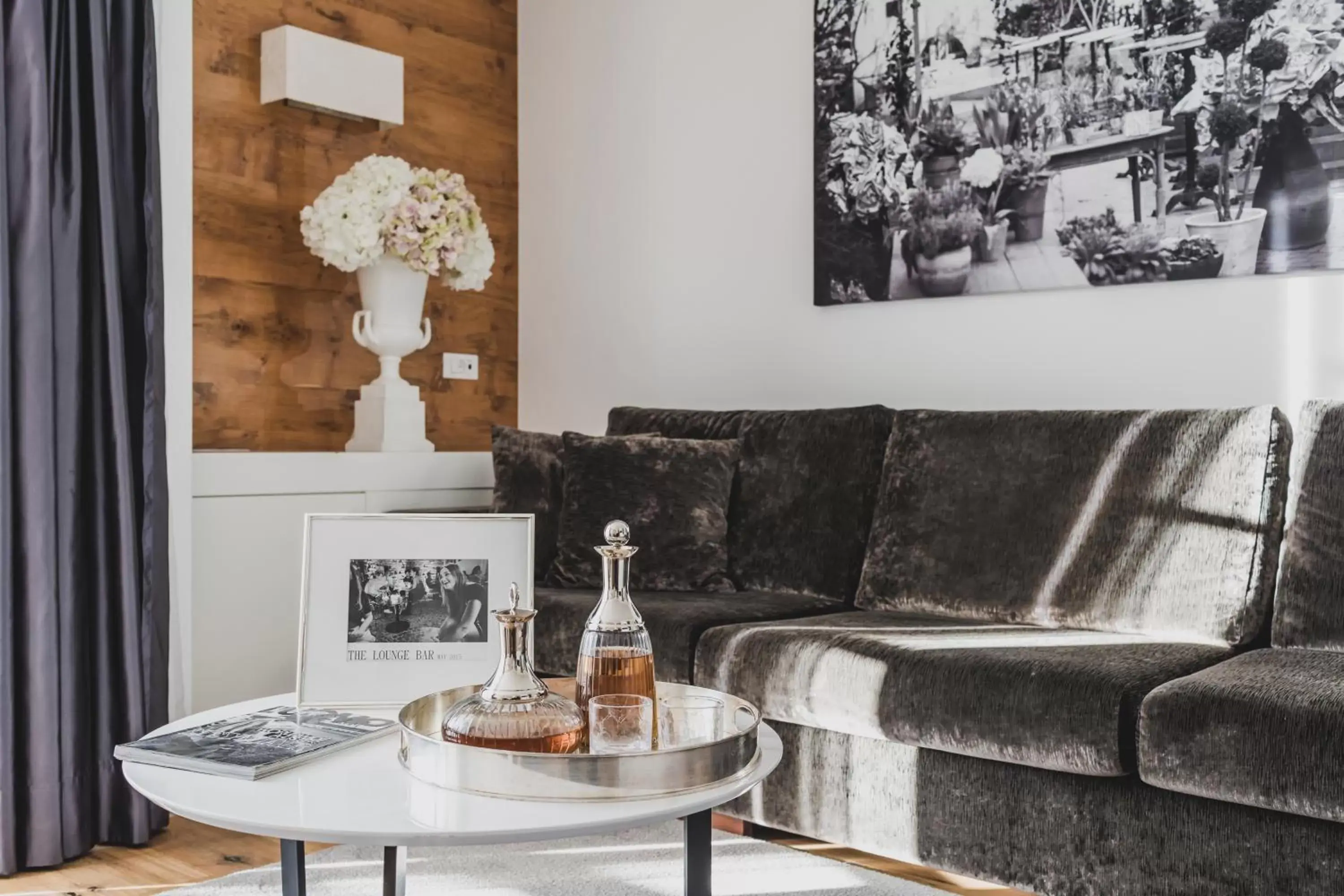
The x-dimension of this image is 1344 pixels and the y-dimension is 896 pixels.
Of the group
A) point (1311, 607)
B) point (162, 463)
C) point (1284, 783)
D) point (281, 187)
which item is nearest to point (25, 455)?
point (162, 463)

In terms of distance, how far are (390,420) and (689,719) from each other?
205cm

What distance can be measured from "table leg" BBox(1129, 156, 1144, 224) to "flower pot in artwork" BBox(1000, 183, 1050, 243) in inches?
7.7

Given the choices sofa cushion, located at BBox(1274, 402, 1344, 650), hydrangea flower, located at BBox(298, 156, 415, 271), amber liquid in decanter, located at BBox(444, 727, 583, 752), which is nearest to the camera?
amber liquid in decanter, located at BBox(444, 727, 583, 752)

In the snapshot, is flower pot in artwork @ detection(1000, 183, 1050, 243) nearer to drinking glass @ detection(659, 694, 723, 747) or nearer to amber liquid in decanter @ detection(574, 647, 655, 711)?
drinking glass @ detection(659, 694, 723, 747)

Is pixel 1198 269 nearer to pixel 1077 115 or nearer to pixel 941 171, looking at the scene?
pixel 1077 115

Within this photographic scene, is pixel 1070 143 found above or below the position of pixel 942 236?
above

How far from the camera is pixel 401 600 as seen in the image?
178 centimetres

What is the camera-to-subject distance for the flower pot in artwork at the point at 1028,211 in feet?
9.89

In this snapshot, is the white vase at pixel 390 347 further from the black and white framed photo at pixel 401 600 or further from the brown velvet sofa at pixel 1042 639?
the black and white framed photo at pixel 401 600

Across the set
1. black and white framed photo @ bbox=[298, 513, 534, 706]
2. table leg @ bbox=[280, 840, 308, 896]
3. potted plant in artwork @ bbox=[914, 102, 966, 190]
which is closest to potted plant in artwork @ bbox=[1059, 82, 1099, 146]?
potted plant in artwork @ bbox=[914, 102, 966, 190]

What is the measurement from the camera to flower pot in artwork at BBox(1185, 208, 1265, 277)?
2.71 m

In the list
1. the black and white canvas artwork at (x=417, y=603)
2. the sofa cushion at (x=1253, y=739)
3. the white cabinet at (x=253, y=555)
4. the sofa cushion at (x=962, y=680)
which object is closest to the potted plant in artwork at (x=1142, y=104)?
the sofa cushion at (x=962, y=680)

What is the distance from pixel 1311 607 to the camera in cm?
226

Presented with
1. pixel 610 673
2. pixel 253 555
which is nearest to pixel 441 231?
pixel 253 555
